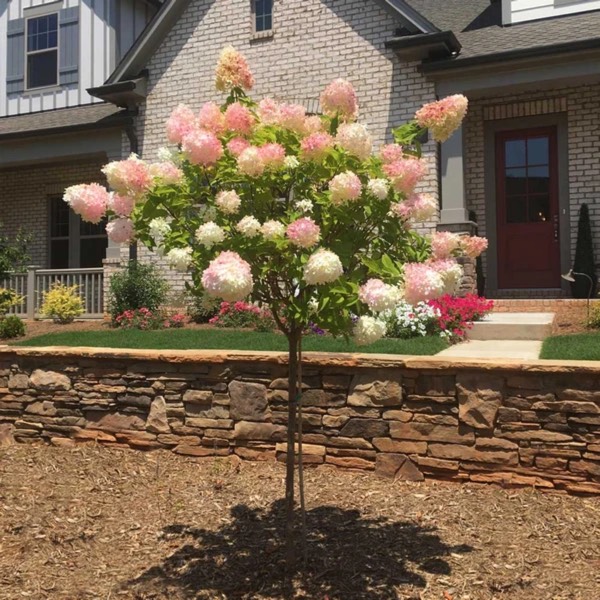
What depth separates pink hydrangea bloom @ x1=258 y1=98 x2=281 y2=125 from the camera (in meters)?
2.87

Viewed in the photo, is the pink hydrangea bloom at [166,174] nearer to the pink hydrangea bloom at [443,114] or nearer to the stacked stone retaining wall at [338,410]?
the pink hydrangea bloom at [443,114]

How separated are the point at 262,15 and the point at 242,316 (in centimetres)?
586

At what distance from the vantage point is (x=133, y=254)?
1166 cm

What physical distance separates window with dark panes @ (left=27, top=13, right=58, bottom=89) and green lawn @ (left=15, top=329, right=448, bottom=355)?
7.99m

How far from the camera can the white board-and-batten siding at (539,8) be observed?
398 inches

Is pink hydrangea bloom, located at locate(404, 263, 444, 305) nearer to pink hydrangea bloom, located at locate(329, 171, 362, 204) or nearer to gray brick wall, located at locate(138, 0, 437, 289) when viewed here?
pink hydrangea bloom, located at locate(329, 171, 362, 204)

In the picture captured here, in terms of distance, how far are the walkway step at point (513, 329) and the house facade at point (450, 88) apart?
2.12m

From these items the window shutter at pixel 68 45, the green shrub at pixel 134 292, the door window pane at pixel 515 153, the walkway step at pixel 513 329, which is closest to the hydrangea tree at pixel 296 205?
the walkway step at pixel 513 329

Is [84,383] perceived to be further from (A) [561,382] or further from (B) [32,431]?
(A) [561,382]

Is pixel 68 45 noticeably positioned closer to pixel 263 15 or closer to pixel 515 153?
pixel 263 15

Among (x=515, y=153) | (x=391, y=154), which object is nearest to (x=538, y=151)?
(x=515, y=153)

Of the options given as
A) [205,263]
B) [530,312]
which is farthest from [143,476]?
[530,312]

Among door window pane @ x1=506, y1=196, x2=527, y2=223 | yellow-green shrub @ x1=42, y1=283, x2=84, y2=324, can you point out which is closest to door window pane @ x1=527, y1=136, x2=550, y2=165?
door window pane @ x1=506, y1=196, x2=527, y2=223

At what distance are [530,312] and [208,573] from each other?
6.67 m
